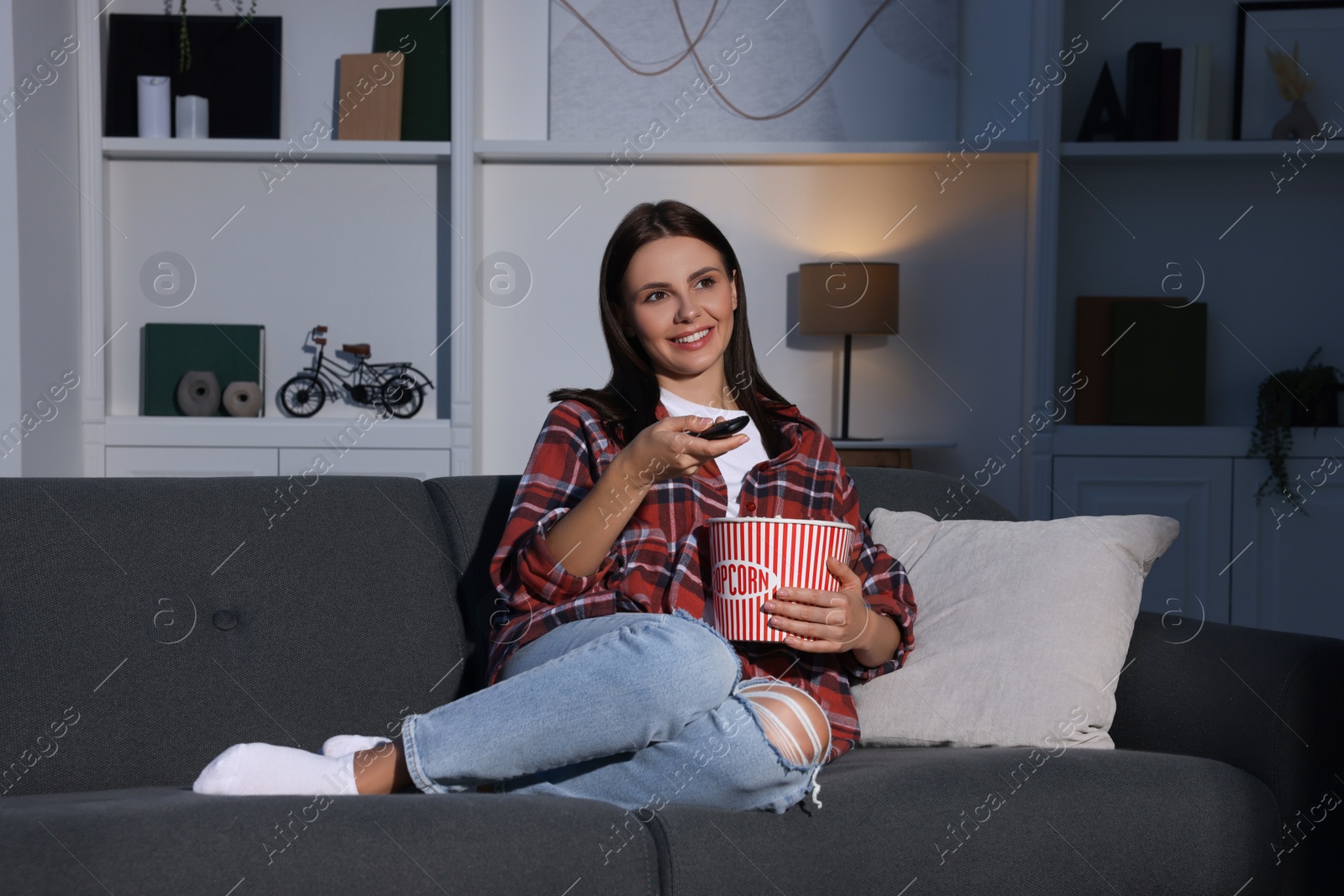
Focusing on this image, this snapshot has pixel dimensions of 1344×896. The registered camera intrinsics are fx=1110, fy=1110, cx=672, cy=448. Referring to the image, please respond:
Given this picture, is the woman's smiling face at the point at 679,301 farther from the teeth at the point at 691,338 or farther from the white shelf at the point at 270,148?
the white shelf at the point at 270,148

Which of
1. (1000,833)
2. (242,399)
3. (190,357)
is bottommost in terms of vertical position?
(1000,833)

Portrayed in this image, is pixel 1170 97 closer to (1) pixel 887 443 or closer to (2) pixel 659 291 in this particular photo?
(1) pixel 887 443

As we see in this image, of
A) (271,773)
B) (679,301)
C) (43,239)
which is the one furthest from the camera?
(43,239)

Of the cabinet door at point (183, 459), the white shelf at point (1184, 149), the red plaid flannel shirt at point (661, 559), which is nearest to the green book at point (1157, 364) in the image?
the white shelf at point (1184, 149)

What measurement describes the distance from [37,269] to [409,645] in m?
2.04

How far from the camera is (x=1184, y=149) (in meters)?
3.12

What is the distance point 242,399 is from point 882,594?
2.35 m

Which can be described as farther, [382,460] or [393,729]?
[382,460]

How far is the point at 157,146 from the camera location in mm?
3188

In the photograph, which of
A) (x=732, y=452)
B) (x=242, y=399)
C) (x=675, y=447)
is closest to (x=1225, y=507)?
(x=732, y=452)

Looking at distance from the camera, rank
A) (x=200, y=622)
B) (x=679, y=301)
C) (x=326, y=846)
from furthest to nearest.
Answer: (x=679, y=301) < (x=200, y=622) < (x=326, y=846)

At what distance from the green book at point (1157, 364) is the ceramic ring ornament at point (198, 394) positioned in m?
2.60

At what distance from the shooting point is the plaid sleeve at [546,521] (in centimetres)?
138

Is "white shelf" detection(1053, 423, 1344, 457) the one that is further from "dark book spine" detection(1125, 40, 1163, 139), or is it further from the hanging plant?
the hanging plant
